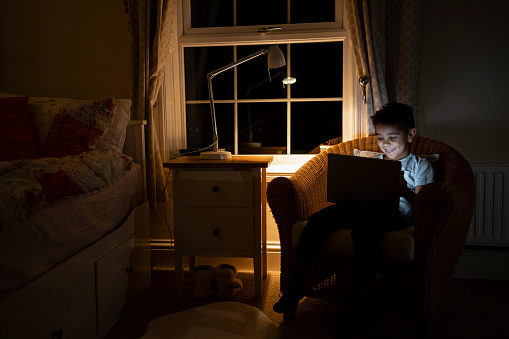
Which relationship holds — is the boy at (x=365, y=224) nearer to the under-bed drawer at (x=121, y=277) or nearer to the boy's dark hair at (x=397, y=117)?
the boy's dark hair at (x=397, y=117)

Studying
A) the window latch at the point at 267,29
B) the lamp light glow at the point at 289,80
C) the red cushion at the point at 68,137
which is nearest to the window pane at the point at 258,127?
the lamp light glow at the point at 289,80

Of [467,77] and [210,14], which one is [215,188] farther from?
[467,77]

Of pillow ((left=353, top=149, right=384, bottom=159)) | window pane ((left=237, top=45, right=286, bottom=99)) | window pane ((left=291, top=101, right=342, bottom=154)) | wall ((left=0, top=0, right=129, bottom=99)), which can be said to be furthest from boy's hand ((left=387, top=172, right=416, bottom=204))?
wall ((left=0, top=0, right=129, bottom=99))

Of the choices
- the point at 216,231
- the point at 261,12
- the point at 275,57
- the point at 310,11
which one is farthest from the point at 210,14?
the point at 216,231

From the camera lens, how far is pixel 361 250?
1465mm

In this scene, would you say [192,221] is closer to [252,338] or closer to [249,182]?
[249,182]

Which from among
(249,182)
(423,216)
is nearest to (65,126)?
(249,182)

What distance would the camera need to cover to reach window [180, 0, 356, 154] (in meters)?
2.40

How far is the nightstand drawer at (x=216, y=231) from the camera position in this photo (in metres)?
1.94

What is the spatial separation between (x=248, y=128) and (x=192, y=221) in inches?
37.4

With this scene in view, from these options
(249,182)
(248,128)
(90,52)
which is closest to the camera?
(249,182)

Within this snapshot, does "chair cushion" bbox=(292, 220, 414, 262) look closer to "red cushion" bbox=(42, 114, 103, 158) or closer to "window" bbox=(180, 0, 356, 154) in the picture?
"window" bbox=(180, 0, 356, 154)

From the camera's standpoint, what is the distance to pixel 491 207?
219 centimetres

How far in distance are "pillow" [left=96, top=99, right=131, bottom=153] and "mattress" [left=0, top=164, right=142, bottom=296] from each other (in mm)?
208
